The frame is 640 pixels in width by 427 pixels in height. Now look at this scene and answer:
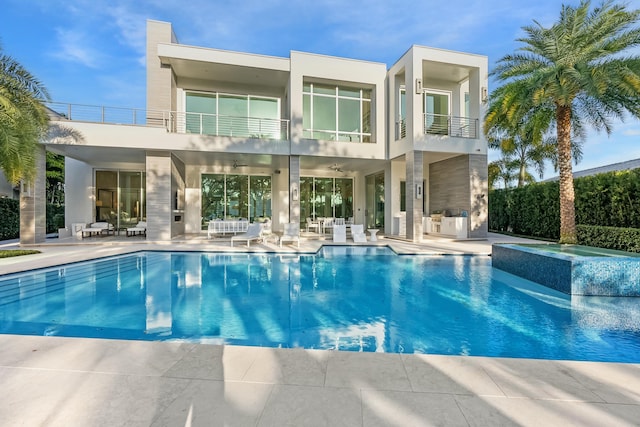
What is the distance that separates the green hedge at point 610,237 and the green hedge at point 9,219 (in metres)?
24.8

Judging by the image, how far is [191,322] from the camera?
15.8 ft

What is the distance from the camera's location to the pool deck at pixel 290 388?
2168mm

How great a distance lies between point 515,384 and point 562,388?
356 millimetres

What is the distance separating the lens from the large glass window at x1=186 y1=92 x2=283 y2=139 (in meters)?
14.8

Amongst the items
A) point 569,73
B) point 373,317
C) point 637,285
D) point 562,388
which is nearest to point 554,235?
point 569,73

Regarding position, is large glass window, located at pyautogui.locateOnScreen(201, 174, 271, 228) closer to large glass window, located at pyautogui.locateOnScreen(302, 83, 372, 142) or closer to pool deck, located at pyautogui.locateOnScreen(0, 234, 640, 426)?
large glass window, located at pyautogui.locateOnScreen(302, 83, 372, 142)

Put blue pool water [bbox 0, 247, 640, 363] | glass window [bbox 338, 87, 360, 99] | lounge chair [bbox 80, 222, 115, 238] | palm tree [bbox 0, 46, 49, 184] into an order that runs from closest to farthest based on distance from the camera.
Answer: blue pool water [bbox 0, 247, 640, 363], palm tree [bbox 0, 46, 49, 184], lounge chair [bbox 80, 222, 115, 238], glass window [bbox 338, 87, 360, 99]

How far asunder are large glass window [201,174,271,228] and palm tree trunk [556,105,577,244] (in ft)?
44.8

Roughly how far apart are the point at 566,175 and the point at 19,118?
59.9ft

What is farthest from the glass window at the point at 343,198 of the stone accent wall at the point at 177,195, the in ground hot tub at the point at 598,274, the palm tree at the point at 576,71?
the in ground hot tub at the point at 598,274

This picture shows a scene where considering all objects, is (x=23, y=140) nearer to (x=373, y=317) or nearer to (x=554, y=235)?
(x=373, y=317)

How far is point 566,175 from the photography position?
435 inches

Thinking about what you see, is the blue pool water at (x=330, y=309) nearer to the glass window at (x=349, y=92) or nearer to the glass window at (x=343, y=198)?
the glass window at (x=349, y=92)

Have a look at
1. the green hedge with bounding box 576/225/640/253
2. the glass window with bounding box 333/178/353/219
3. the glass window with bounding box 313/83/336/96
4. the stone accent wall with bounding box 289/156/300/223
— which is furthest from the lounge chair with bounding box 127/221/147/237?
the green hedge with bounding box 576/225/640/253
